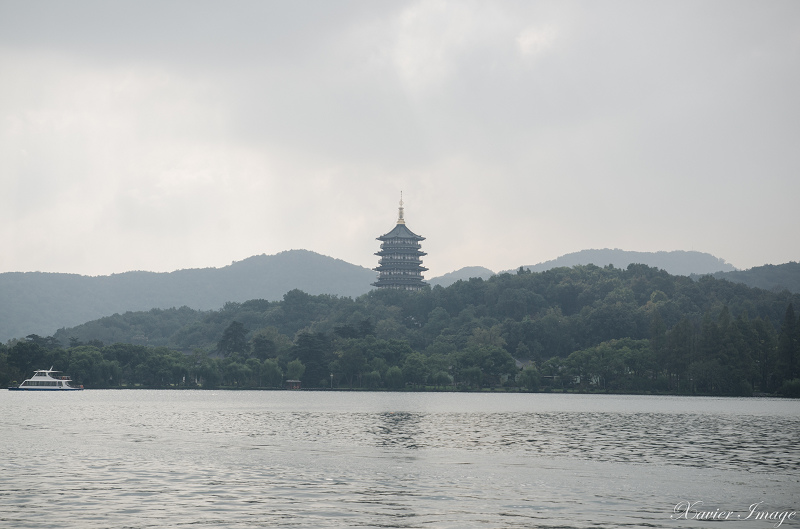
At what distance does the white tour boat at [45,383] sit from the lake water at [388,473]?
6111cm

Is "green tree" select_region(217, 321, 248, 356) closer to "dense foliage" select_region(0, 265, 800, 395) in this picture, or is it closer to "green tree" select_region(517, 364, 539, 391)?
"dense foliage" select_region(0, 265, 800, 395)

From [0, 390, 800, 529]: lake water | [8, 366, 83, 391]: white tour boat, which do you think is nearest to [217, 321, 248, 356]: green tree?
[8, 366, 83, 391]: white tour boat

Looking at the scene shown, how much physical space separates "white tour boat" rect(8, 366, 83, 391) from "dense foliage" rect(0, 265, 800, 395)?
11.4 ft

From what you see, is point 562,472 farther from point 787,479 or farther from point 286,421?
point 286,421

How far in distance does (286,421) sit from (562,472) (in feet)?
101

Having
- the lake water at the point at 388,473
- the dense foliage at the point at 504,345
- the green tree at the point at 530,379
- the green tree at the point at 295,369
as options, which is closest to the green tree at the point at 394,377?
the dense foliage at the point at 504,345

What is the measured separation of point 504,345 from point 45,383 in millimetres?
69829

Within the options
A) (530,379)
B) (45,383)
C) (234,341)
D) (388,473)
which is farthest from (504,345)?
(388,473)

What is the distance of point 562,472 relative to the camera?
32.6 meters

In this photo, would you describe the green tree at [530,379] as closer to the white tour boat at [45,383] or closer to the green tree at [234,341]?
the green tree at [234,341]

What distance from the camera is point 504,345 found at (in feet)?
478

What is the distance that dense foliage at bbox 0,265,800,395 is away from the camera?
107 metres

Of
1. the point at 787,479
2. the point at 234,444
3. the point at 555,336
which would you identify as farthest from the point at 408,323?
the point at 787,479

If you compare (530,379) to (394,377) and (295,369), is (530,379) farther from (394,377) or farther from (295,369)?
(295,369)
